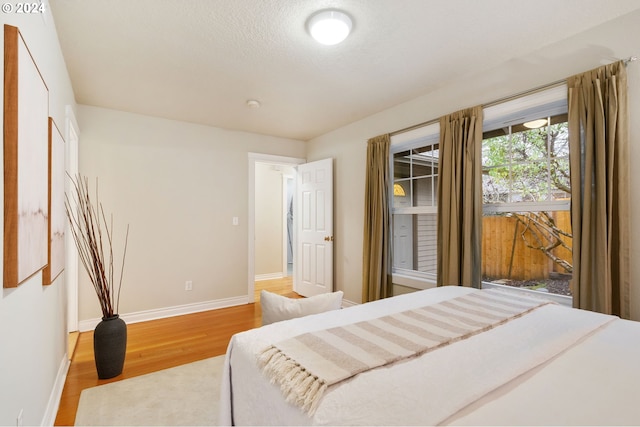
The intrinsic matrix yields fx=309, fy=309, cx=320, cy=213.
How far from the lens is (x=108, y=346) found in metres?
2.33

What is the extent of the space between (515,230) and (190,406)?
2.92 metres

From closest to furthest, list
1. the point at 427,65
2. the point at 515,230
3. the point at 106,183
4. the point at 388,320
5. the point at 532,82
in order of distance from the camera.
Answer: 1. the point at 388,320
2. the point at 532,82
3. the point at 427,65
4. the point at 515,230
5. the point at 106,183

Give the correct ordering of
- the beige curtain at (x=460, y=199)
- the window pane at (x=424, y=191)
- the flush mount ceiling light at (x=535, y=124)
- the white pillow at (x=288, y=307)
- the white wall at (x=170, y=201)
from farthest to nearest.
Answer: the white wall at (x=170, y=201) → the window pane at (x=424, y=191) → the beige curtain at (x=460, y=199) → the flush mount ceiling light at (x=535, y=124) → the white pillow at (x=288, y=307)

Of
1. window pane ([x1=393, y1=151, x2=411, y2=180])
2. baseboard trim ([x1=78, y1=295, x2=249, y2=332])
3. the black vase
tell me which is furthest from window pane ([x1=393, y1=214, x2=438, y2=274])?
the black vase

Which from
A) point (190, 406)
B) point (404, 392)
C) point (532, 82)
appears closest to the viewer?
point (404, 392)

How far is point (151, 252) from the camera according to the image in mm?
3783

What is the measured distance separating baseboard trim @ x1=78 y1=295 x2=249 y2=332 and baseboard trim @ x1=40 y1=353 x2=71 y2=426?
1.02m

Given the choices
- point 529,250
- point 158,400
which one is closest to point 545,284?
point 529,250

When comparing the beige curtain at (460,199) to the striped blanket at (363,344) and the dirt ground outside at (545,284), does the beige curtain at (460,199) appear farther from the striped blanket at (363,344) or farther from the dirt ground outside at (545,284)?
the striped blanket at (363,344)

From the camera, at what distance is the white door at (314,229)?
4.31 m

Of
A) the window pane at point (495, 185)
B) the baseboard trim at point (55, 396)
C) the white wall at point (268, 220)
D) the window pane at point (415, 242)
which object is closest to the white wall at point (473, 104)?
the window pane at point (415, 242)

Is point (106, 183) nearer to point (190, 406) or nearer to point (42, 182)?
point (42, 182)

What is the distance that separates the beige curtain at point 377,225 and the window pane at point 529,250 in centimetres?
101

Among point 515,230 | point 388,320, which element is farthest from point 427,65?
point 388,320
